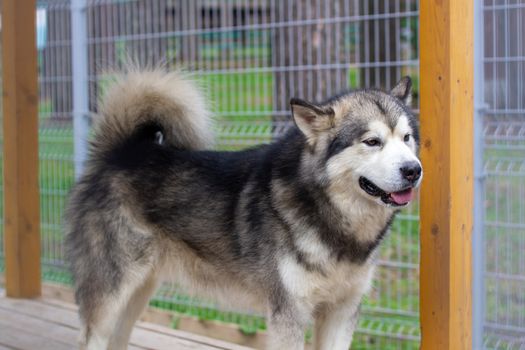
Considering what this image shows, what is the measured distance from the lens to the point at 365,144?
9.67 feet

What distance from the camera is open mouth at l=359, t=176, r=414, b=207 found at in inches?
115

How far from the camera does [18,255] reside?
198 inches

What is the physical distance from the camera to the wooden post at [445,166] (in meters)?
3.03

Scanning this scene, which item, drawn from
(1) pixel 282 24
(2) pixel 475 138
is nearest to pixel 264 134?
(1) pixel 282 24

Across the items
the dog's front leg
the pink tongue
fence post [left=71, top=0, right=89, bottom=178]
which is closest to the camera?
the pink tongue

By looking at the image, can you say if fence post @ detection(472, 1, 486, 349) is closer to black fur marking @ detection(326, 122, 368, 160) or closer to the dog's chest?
the dog's chest

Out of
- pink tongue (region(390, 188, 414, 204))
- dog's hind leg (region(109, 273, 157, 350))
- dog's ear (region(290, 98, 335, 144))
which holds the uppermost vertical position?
dog's ear (region(290, 98, 335, 144))

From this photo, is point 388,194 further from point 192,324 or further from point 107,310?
point 192,324

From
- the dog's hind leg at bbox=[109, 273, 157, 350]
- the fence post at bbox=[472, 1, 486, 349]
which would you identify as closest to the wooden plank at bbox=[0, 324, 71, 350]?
the dog's hind leg at bbox=[109, 273, 157, 350]

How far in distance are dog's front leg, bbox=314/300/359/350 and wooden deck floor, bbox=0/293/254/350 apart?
797 mm

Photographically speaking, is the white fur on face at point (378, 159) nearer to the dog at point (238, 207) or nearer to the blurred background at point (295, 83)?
the dog at point (238, 207)

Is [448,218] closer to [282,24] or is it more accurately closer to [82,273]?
[82,273]

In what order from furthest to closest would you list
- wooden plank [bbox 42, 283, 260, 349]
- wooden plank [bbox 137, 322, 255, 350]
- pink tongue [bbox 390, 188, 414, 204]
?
wooden plank [bbox 42, 283, 260, 349] → wooden plank [bbox 137, 322, 255, 350] → pink tongue [bbox 390, 188, 414, 204]

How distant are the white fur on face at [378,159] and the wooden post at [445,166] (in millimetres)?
127
